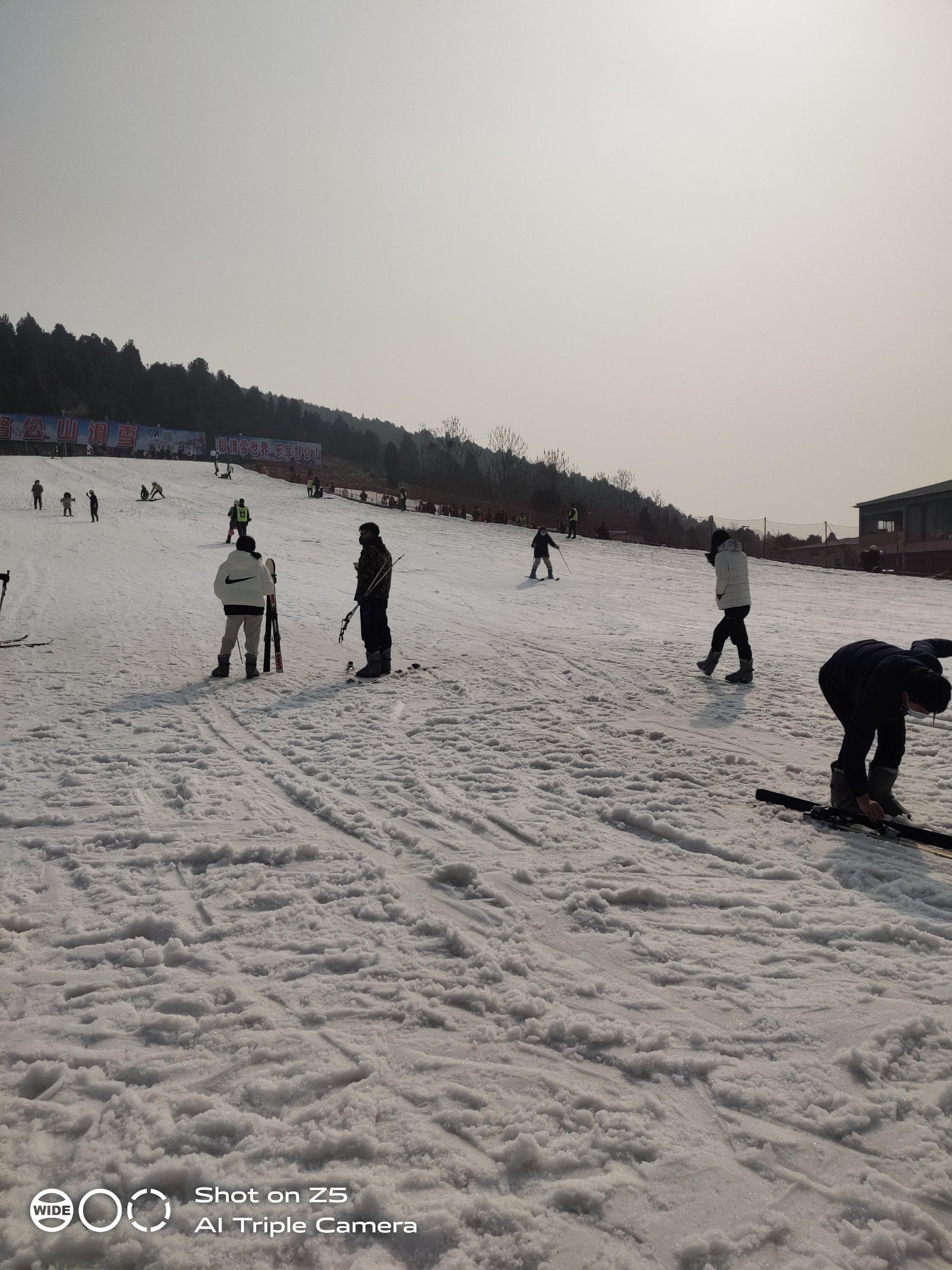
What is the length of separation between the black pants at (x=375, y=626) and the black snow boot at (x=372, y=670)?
49 millimetres

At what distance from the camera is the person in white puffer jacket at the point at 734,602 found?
28.7 ft

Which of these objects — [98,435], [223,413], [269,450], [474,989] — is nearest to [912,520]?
[474,989]

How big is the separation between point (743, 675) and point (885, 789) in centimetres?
421

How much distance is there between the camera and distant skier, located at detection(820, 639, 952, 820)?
4031 mm

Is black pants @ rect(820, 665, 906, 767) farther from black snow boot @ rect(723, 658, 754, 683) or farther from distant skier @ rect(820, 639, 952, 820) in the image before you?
black snow boot @ rect(723, 658, 754, 683)

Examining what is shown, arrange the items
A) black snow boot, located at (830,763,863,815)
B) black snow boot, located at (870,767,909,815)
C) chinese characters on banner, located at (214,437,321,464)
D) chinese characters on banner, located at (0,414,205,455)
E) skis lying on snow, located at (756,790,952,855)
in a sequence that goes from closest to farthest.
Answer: skis lying on snow, located at (756,790,952,855) < black snow boot, located at (870,767,909,815) < black snow boot, located at (830,763,863,815) < chinese characters on banner, located at (0,414,205,455) < chinese characters on banner, located at (214,437,321,464)

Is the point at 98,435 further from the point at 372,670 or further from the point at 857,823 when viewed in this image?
the point at 857,823

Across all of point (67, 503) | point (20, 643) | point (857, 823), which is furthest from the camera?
point (67, 503)

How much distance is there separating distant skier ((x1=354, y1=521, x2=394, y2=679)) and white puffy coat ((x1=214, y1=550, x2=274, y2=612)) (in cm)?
116

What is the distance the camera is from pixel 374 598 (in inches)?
362

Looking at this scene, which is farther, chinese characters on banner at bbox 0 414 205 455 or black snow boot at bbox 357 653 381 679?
chinese characters on banner at bbox 0 414 205 455

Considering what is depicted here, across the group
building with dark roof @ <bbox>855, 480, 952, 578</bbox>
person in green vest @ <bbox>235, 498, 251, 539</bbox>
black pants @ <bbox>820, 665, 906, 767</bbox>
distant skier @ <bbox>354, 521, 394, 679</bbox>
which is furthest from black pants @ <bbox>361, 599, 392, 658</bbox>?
building with dark roof @ <bbox>855, 480, 952, 578</bbox>

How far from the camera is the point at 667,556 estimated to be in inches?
1096

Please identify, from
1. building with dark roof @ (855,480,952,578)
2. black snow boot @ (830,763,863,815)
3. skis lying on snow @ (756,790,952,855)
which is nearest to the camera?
skis lying on snow @ (756,790,952,855)
